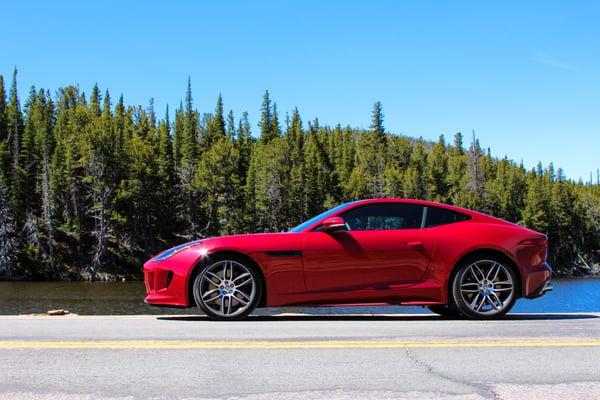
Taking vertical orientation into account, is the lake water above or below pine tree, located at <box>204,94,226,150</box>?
below

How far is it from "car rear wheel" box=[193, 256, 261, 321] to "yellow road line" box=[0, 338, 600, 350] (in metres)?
1.61

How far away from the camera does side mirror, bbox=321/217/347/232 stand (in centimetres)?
720

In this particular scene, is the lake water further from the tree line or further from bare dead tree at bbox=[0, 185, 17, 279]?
the tree line

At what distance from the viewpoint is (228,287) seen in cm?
716

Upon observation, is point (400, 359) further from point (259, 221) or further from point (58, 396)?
point (259, 221)

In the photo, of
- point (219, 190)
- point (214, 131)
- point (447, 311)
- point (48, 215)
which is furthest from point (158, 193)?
point (447, 311)

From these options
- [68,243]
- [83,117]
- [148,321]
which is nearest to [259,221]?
[68,243]

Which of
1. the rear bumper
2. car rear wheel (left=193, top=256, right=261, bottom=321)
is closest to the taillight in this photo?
the rear bumper

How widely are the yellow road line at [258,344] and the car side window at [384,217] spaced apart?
2.14m

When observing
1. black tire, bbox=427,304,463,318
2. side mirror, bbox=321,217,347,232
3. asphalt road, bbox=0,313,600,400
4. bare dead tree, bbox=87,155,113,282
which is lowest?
black tire, bbox=427,304,463,318

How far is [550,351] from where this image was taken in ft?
17.5

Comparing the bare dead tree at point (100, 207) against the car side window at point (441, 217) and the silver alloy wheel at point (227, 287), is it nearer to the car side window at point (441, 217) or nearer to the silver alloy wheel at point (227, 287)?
the silver alloy wheel at point (227, 287)

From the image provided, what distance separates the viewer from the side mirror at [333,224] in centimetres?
720

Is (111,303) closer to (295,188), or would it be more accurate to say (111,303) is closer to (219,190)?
(219,190)
